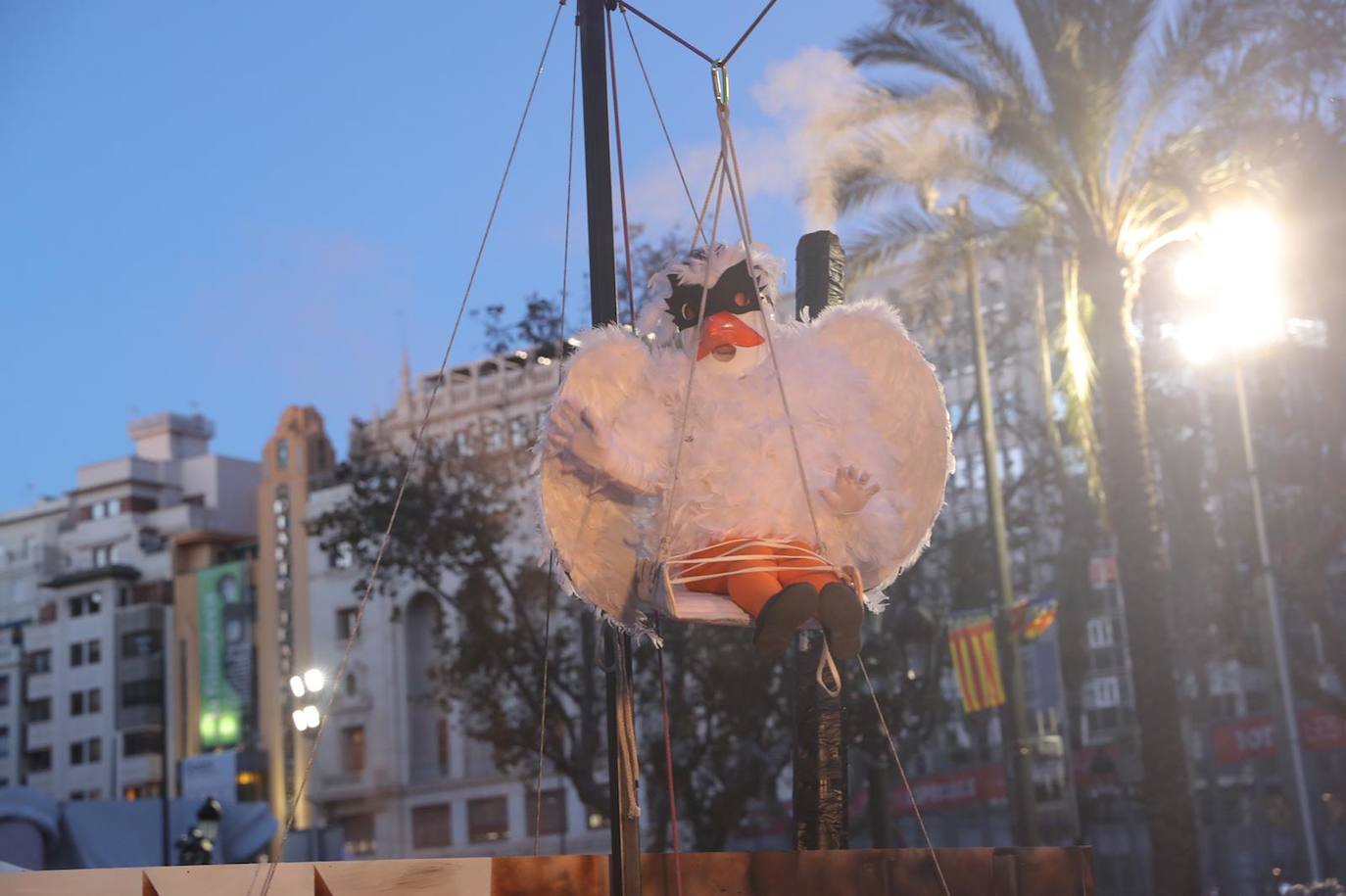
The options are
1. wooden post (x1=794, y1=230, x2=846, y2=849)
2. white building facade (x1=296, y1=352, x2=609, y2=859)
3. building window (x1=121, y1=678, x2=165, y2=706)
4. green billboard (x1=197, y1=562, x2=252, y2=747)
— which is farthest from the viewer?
building window (x1=121, y1=678, x2=165, y2=706)

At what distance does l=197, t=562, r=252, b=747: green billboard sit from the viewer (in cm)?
5328

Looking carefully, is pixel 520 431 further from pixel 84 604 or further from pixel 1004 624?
pixel 84 604

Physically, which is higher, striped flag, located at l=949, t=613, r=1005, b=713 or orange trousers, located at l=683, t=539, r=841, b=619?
striped flag, located at l=949, t=613, r=1005, b=713

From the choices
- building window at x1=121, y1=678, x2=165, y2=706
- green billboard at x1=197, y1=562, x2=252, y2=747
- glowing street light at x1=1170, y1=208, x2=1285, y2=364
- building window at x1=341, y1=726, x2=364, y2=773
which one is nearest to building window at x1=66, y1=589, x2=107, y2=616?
building window at x1=121, y1=678, x2=165, y2=706

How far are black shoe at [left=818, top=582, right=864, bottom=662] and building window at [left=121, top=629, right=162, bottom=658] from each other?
57596 millimetres

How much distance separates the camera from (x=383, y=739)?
47531 millimetres

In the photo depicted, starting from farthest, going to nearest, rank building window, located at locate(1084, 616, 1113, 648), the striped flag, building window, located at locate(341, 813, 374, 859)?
building window, located at locate(341, 813, 374, 859) < building window, located at locate(1084, 616, 1113, 648) < the striped flag

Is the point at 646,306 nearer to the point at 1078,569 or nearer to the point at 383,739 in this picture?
the point at 1078,569

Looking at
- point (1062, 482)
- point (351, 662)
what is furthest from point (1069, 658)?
point (351, 662)

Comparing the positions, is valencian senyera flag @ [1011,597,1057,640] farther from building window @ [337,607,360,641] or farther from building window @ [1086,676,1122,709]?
building window @ [337,607,360,641]

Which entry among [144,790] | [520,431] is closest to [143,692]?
[144,790]

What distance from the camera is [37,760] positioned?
58906mm

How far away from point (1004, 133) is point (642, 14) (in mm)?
8990

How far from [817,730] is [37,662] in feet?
197
